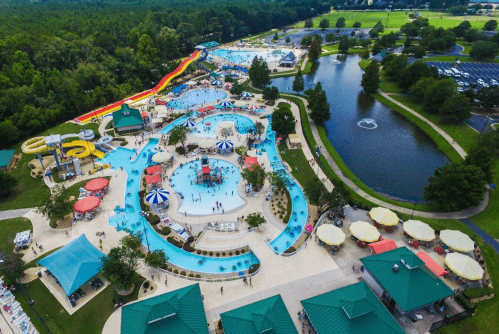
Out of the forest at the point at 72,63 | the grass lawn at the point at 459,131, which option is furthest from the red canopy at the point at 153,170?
the grass lawn at the point at 459,131

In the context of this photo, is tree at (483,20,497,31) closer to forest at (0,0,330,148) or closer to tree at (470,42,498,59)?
tree at (470,42,498,59)

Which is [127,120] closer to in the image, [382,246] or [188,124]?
[188,124]

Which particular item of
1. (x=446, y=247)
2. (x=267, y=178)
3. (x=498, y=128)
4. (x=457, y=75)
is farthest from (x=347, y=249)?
(x=457, y=75)

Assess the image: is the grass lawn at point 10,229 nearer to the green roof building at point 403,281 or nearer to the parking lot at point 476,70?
the green roof building at point 403,281

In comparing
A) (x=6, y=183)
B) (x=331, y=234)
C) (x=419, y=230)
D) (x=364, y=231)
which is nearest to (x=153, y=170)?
(x=6, y=183)

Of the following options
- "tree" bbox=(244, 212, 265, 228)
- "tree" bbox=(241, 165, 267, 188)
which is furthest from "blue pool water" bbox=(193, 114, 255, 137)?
"tree" bbox=(244, 212, 265, 228)
